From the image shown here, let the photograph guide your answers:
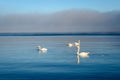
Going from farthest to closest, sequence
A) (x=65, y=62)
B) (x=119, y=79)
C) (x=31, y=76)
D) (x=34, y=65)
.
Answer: (x=65, y=62) → (x=34, y=65) → (x=31, y=76) → (x=119, y=79)

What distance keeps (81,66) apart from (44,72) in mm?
4321

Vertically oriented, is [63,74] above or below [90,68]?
below

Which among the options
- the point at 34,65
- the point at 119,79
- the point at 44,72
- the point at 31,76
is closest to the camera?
the point at 119,79

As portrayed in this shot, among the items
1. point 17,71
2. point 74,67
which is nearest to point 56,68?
point 74,67

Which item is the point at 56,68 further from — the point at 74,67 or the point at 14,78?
the point at 14,78

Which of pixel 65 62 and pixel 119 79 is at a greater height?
pixel 65 62

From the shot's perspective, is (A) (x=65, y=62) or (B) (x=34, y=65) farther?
(A) (x=65, y=62)

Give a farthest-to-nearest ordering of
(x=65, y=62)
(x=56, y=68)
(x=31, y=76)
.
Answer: (x=65, y=62) → (x=56, y=68) → (x=31, y=76)

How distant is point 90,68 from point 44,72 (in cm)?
390

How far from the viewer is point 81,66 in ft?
82.2

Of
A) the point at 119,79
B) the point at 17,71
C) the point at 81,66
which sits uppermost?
the point at 81,66

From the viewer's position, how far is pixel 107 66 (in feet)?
81.8

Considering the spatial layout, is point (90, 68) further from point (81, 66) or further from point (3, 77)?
point (3, 77)

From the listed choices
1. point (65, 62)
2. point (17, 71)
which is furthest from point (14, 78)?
point (65, 62)
